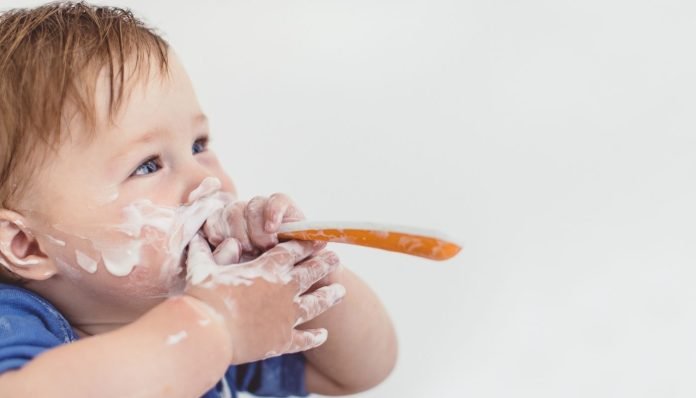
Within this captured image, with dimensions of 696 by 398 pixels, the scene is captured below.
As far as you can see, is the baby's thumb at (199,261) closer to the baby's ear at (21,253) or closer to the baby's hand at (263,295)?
the baby's hand at (263,295)

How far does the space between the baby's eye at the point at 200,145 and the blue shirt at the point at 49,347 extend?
207 mm

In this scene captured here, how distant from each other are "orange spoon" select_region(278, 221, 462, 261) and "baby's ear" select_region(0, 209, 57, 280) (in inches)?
9.1

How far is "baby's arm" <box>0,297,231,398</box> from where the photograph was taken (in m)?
0.74

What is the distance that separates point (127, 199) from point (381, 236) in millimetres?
239

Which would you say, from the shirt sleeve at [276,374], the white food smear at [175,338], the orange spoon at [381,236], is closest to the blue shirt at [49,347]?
the shirt sleeve at [276,374]

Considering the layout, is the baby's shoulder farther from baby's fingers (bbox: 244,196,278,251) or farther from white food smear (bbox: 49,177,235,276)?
baby's fingers (bbox: 244,196,278,251)

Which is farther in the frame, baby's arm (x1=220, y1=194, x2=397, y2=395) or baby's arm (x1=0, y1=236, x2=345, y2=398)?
baby's arm (x1=220, y1=194, x2=397, y2=395)

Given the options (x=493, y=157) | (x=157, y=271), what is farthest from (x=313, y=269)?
(x=493, y=157)

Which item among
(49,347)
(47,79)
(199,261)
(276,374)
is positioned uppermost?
(47,79)

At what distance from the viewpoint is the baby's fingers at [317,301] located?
85 cm

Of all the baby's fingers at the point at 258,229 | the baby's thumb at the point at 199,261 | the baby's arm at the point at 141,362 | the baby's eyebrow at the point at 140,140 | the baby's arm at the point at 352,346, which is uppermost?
the baby's eyebrow at the point at 140,140

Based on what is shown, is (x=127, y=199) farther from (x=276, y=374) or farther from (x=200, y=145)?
(x=276, y=374)

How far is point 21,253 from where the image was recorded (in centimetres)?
88

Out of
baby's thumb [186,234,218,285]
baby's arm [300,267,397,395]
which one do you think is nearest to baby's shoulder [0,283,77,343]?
baby's thumb [186,234,218,285]
